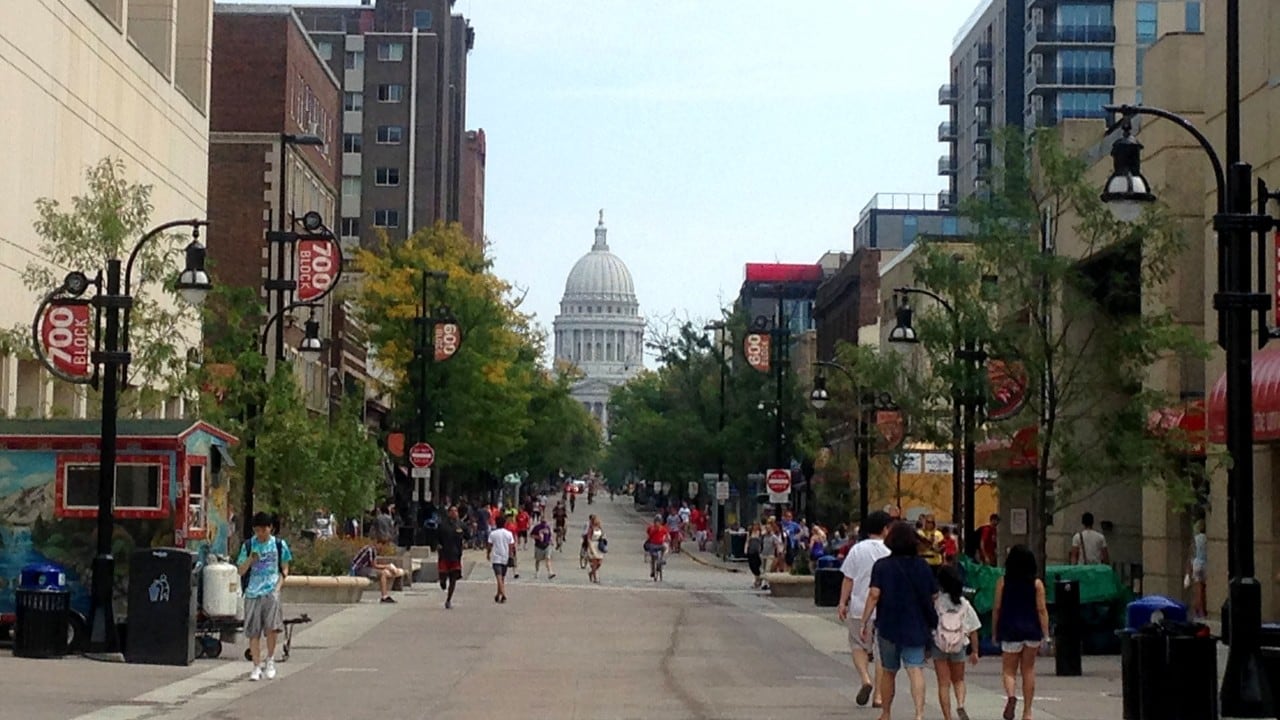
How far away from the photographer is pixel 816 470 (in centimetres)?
6688

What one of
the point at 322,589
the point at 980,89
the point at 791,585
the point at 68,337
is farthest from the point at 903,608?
the point at 980,89

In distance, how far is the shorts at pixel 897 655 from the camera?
17781mm

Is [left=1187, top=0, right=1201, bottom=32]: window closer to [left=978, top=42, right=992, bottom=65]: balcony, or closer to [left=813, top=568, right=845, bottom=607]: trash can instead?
[left=978, top=42, right=992, bottom=65]: balcony

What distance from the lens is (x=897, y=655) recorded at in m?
17.9

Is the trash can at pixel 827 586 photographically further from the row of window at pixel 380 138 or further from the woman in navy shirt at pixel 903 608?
the row of window at pixel 380 138

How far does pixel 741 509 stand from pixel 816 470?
2325 cm

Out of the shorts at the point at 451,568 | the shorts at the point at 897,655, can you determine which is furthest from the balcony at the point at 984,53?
the shorts at the point at 897,655

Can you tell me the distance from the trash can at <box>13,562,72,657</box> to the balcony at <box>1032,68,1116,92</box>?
88.9 meters

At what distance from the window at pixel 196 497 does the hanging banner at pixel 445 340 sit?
123ft

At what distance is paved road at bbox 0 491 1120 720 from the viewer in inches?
786

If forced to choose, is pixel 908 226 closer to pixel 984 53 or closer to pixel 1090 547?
pixel 984 53

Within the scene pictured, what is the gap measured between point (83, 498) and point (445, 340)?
38.8 metres

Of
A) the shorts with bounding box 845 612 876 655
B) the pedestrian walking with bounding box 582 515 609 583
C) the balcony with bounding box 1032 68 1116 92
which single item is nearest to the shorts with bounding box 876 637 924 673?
the shorts with bounding box 845 612 876 655

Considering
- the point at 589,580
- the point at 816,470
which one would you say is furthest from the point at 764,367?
the point at 589,580
